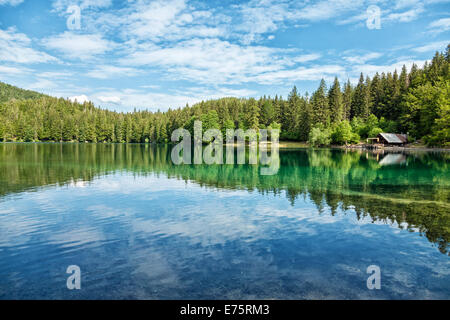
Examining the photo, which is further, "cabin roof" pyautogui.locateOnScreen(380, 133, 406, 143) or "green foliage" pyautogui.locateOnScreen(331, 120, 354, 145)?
"green foliage" pyautogui.locateOnScreen(331, 120, 354, 145)

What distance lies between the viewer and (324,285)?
9.01 meters

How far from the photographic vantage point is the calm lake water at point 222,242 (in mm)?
8922

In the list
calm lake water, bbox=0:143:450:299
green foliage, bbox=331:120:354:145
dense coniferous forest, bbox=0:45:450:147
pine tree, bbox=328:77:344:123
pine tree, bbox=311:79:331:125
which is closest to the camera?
calm lake water, bbox=0:143:450:299

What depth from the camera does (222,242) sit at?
1279 centimetres

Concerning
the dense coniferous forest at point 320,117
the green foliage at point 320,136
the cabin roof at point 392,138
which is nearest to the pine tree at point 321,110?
the dense coniferous forest at point 320,117

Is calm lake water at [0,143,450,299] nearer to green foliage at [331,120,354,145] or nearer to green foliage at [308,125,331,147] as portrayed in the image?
green foliage at [331,120,354,145]

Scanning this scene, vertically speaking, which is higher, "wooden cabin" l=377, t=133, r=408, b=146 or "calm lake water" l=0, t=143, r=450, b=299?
"wooden cabin" l=377, t=133, r=408, b=146

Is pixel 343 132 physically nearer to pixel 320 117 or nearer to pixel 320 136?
pixel 320 136

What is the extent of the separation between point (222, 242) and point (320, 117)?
110618 millimetres

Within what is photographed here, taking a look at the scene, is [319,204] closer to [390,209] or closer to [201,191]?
[390,209]

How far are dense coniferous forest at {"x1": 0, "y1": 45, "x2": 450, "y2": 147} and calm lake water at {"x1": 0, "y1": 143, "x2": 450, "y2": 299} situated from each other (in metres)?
80.6

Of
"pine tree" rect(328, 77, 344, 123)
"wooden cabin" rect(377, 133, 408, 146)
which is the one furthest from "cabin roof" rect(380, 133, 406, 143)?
"pine tree" rect(328, 77, 344, 123)

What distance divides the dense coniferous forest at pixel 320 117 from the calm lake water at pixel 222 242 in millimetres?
80557

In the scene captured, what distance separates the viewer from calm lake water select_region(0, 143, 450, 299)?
8922 mm
